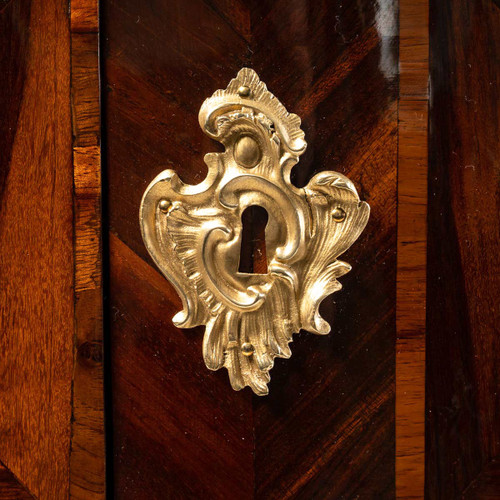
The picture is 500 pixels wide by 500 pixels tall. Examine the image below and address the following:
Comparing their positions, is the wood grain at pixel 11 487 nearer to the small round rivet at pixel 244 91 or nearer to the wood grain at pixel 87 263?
the wood grain at pixel 87 263

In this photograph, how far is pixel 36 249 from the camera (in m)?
0.43

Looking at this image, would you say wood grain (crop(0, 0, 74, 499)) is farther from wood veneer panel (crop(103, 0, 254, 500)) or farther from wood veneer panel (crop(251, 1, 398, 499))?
wood veneer panel (crop(251, 1, 398, 499))

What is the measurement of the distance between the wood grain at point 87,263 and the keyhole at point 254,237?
0.11 metres

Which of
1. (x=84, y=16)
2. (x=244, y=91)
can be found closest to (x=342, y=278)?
(x=244, y=91)

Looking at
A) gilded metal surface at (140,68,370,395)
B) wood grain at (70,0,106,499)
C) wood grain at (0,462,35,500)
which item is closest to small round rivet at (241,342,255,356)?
gilded metal surface at (140,68,370,395)

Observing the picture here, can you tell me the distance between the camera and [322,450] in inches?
16.7

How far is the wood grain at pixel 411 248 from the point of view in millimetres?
394

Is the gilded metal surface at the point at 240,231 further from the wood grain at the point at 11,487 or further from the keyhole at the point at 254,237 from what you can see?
the wood grain at the point at 11,487

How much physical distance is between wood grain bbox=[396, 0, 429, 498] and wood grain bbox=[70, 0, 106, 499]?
0.23m

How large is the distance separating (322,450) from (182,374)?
0.42 ft

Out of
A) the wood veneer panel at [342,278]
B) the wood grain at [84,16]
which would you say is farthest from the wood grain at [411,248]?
the wood grain at [84,16]

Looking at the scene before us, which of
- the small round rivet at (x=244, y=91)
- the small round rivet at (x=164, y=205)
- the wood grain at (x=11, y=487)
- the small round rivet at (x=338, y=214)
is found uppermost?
the small round rivet at (x=244, y=91)

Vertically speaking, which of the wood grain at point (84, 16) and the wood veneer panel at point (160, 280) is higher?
the wood grain at point (84, 16)

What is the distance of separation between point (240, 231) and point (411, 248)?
131 millimetres
